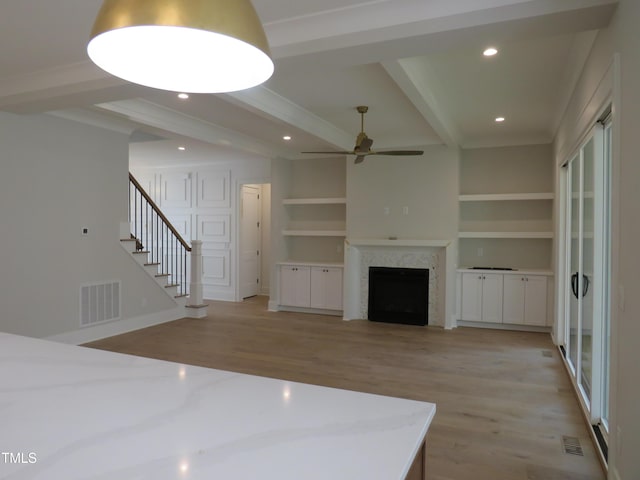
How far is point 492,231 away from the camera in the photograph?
6.96m

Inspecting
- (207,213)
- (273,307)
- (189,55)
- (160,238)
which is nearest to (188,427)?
(189,55)

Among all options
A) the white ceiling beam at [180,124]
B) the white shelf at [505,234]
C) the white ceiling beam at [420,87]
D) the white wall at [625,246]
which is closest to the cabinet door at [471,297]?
the white shelf at [505,234]

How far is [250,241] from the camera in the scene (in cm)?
934

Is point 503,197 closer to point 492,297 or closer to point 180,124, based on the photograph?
point 492,297

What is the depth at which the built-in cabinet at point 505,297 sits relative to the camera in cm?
626

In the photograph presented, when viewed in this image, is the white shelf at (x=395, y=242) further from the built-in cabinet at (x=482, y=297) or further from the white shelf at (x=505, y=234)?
the built-in cabinet at (x=482, y=297)

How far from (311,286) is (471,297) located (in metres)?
2.56

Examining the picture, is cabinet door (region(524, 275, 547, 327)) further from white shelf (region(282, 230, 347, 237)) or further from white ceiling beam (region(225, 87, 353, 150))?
white ceiling beam (region(225, 87, 353, 150))

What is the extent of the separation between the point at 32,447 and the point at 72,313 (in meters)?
5.04

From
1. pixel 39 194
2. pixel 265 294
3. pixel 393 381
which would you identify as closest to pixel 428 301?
pixel 393 381

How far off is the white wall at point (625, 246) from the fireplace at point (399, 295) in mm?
4399

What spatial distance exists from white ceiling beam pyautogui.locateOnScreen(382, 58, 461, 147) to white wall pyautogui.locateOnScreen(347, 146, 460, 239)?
1129 millimetres

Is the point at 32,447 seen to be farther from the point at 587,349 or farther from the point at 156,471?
the point at 587,349

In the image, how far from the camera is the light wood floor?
284 cm
